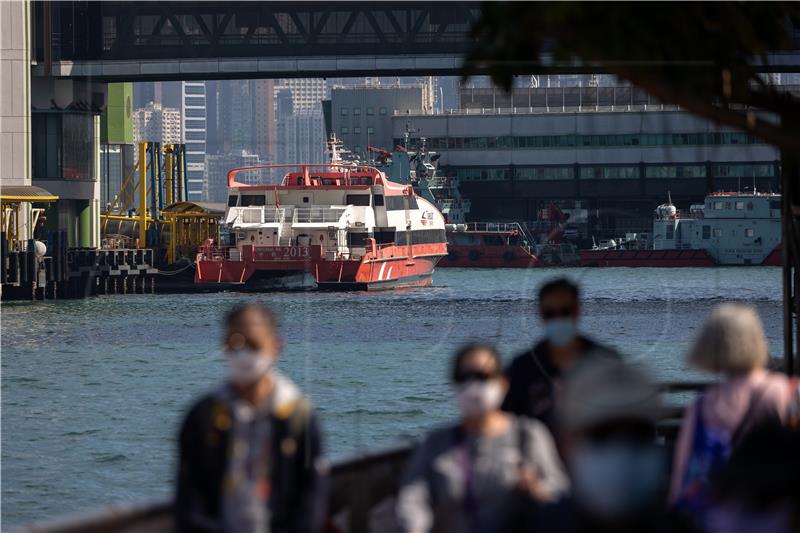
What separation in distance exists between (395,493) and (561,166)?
383 ft

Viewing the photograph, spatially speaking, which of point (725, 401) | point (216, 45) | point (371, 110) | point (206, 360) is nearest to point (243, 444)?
point (725, 401)

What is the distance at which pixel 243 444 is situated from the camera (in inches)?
225

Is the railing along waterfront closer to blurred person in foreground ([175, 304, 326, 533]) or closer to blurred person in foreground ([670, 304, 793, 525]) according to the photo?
blurred person in foreground ([670, 304, 793, 525])

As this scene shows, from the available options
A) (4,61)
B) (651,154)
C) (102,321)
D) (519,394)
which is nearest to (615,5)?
(519,394)

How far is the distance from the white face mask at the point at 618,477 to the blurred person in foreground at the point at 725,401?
2.12 metres

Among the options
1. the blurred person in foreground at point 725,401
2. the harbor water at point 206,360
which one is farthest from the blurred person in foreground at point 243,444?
the harbor water at point 206,360

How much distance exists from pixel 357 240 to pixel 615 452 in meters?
67.2

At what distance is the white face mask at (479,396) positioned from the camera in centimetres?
546

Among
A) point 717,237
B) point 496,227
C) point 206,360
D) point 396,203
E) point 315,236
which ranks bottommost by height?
point 206,360

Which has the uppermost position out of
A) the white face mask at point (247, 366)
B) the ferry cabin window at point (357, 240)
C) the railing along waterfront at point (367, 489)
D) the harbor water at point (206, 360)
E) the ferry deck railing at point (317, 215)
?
the ferry deck railing at point (317, 215)

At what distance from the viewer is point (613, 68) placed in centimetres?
774

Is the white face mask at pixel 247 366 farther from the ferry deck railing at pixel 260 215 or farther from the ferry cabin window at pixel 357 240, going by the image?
the ferry deck railing at pixel 260 215

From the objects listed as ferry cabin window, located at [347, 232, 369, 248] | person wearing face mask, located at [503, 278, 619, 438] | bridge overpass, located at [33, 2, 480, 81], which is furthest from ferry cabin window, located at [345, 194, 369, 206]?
person wearing face mask, located at [503, 278, 619, 438]

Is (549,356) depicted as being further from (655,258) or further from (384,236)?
(655,258)
